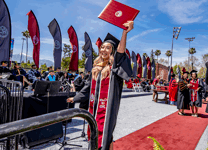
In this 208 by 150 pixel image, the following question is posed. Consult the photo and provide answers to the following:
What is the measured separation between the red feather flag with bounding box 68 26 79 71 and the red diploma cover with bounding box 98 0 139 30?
13.5 metres

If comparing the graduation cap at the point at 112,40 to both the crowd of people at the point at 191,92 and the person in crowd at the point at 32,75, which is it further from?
the person in crowd at the point at 32,75

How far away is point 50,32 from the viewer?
1332 cm

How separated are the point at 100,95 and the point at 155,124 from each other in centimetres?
396

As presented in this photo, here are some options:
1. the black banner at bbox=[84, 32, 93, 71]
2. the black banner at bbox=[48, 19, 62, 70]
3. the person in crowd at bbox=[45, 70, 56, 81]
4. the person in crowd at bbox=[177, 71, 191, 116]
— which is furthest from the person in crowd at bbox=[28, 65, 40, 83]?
the person in crowd at bbox=[177, 71, 191, 116]

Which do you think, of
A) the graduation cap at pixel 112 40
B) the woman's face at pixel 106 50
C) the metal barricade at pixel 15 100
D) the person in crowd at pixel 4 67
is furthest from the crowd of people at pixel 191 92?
the person in crowd at pixel 4 67

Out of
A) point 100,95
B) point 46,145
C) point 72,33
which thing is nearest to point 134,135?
point 46,145

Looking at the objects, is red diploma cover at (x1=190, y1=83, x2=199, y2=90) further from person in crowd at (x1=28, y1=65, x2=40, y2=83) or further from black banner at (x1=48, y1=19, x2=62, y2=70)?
black banner at (x1=48, y1=19, x2=62, y2=70)

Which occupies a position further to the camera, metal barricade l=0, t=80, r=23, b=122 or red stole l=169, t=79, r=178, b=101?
red stole l=169, t=79, r=178, b=101

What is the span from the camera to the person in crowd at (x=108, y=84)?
78.4 inches

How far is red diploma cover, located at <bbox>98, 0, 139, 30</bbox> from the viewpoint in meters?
1.91

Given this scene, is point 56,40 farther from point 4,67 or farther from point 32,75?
point 4,67

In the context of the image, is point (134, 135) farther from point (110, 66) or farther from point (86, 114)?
point (86, 114)

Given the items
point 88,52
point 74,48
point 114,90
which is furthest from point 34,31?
point 114,90

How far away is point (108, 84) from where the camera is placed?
2.08 meters
